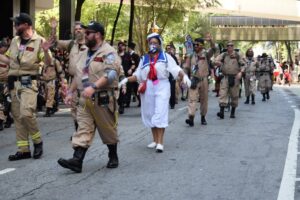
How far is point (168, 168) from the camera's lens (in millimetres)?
7738

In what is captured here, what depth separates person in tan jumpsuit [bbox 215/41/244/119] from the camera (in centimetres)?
1441

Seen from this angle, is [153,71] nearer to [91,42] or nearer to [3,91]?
[91,42]

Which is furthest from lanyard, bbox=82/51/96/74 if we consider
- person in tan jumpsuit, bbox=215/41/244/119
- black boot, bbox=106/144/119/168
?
person in tan jumpsuit, bbox=215/41/244/119

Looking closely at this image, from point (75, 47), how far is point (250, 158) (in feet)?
9.78

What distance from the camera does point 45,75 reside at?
49.4 feet

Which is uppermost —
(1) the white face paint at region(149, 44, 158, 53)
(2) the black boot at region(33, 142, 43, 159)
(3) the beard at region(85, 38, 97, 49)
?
(3) the beard at region(85, 38, 97, 49)

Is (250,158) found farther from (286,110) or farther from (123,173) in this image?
(286,110)

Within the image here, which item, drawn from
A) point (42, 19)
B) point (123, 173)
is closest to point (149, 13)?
point (42, 19)

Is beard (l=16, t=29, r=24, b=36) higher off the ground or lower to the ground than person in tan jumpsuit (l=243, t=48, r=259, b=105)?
higher

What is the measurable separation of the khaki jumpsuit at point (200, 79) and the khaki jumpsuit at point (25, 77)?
5.11 meters

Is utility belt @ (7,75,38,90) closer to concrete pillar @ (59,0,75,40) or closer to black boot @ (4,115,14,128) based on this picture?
black boot @ (4,115,14,128)

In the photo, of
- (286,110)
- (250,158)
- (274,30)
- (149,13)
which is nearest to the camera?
(250,158)

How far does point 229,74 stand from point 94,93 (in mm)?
A: 7667

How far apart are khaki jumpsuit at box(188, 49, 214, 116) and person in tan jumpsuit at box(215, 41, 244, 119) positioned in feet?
4.92
